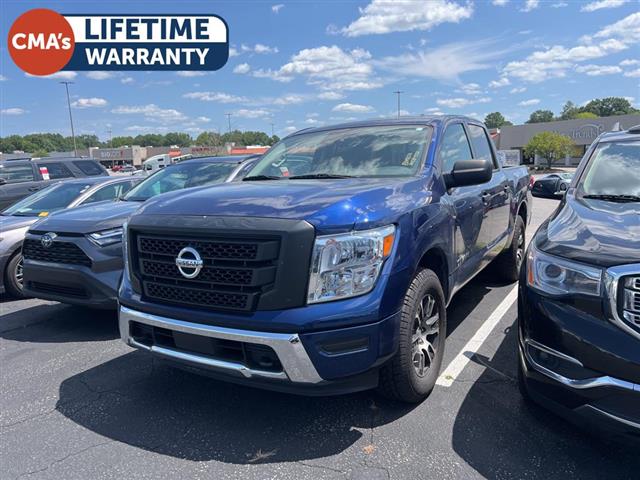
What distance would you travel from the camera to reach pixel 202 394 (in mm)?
3312

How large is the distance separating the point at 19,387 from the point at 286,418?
7.15ft

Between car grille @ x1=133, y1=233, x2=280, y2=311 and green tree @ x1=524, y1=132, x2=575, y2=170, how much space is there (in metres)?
55.1

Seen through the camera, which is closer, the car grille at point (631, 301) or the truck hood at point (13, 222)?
the car grille at point (631, 301)

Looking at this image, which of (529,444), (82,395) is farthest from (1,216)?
(529,444)

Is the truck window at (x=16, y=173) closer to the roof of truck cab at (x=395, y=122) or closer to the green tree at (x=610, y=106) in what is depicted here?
the roof of truck cab at (x=395, y=122)

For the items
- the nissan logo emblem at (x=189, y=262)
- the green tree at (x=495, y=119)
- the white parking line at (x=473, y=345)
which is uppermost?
the green tree at (x=495, y=119)

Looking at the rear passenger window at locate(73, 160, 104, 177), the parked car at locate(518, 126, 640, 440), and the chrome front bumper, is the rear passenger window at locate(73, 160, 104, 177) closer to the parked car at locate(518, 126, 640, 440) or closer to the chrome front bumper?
the chrome front bumper

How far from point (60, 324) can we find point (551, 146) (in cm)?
5451

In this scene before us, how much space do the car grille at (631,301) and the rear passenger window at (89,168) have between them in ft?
36.2

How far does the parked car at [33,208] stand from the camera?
5789mm

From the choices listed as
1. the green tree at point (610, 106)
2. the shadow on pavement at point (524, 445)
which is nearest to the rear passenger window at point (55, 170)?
the shadow on pavement at point (524, 445)

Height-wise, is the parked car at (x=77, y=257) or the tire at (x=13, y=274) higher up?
the parked car at (x=77, y=257)

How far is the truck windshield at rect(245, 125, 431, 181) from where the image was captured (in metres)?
3.55

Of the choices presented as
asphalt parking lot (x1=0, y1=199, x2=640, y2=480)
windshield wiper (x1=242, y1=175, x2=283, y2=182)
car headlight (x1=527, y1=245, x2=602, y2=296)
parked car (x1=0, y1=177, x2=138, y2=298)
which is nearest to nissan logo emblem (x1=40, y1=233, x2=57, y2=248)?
asphalt parking lot (x1=0, y1=199, x2=640, y2=480)
